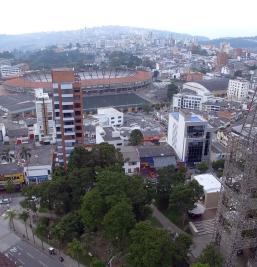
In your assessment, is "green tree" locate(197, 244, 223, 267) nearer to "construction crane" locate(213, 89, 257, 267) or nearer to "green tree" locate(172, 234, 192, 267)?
"green tree" locate(172, 234, 192, 267)

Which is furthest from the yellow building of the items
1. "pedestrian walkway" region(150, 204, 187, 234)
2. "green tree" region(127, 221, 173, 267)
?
"green tree" region(127, 221, 173, 267)

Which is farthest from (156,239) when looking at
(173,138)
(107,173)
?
(173,138)

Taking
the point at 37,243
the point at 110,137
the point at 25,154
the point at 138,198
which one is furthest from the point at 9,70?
the point at 138,198

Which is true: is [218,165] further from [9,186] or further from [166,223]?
[9,186]

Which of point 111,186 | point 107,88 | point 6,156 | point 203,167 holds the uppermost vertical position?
point 111,186

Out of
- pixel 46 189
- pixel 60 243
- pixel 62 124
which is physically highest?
pixel 62 124

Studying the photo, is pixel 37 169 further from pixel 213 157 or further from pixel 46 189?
pixel 213 157
